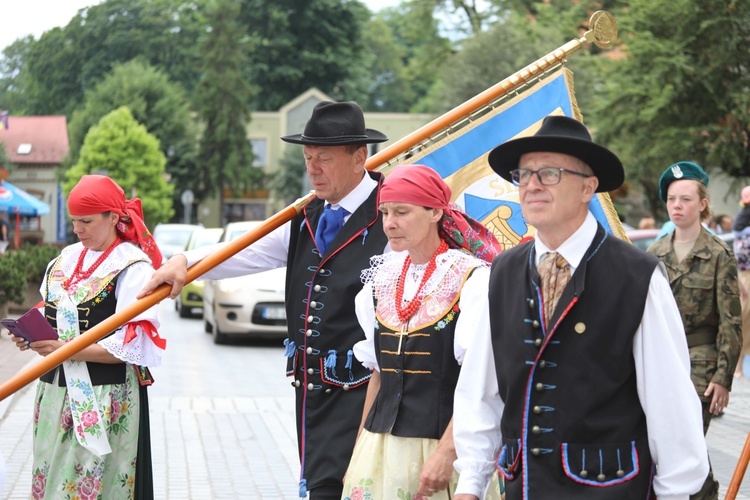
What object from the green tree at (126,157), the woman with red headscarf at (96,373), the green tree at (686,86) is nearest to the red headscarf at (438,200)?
the woman with red headscarf at (96,373)

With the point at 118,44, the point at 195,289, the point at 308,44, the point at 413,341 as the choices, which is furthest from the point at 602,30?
the point at 118,44

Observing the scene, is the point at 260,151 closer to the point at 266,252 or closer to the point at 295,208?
the point at 266,252

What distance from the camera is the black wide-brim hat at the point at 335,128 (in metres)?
4.60

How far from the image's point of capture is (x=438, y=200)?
4039mm

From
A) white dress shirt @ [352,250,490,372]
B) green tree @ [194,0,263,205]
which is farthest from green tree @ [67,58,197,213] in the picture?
white dress shirt @ [352,250,490,372]

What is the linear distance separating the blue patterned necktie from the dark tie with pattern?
156 centimetres

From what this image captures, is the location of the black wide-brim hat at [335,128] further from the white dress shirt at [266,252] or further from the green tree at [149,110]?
the green tree at [149,110]

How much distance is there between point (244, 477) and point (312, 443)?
11.6 ft

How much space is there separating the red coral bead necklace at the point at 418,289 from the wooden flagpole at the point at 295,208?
73 centimetres

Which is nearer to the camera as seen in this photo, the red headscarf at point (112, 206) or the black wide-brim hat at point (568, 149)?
the black wide-brim hat at point (568, 149)

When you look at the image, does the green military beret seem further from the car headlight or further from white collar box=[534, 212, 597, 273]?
the car headlight

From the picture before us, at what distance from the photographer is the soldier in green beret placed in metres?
6.05

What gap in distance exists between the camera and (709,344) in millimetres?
6227

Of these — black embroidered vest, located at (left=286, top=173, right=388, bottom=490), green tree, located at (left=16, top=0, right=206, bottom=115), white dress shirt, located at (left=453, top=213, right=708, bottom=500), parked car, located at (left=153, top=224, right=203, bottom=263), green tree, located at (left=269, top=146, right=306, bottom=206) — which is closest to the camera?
white dress shirt, located at (left=453, top=213, right=708, bottom=500)
